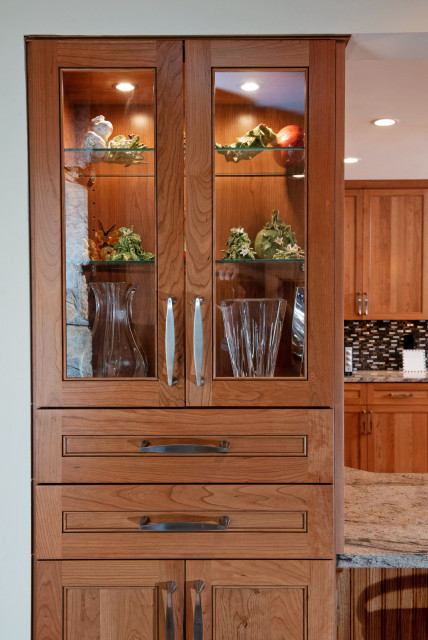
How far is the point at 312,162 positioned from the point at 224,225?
0.29 meters

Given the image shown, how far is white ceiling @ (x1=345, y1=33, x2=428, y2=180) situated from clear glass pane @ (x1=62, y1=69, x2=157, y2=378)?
66 cm

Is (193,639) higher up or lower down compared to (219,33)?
lower down

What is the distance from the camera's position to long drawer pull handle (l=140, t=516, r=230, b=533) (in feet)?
5.07

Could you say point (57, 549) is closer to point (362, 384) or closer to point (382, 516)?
point (382, 516)

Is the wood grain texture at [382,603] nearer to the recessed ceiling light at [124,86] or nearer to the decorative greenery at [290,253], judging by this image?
the decorative greenery at [290,253]

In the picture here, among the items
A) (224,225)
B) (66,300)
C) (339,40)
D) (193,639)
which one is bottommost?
(193,639)

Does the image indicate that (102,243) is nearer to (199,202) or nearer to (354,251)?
(199,202)

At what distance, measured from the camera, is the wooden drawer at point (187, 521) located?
1.56m

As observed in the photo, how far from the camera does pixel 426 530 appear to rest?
165 centimetres

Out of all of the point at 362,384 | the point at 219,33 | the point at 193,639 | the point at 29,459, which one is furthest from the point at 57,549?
the point at 362,384

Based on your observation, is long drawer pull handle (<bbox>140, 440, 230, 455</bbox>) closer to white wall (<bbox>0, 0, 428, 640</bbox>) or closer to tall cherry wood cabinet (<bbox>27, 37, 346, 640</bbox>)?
tall cherry wood cabinet (<bbox>27, 37, 346, 640</bbox>)

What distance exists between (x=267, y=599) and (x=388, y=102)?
232 cm

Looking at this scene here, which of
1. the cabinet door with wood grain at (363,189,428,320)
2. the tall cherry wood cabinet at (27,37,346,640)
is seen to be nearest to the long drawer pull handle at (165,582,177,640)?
the tall cherry wood cabinet at (27,37,346,640)

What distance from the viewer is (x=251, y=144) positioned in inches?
63.5
